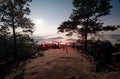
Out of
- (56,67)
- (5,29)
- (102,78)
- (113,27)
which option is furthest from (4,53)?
Result: (102,78)

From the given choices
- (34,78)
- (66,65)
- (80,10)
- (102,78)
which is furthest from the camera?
(80,10)

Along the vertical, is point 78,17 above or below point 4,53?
above

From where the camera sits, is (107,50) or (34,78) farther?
(107,50)

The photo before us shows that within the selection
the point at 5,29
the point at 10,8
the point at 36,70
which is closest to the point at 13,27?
the point at 5,29

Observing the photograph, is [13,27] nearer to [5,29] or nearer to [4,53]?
[5,29]

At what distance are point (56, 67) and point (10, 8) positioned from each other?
1327 cm

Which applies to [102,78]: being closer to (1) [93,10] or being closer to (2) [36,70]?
(2) [36,70]

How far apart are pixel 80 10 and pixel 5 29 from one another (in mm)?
13646

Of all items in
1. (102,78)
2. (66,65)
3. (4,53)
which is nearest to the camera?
Answer: (102,78)

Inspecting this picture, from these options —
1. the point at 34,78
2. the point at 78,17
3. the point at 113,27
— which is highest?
the point at 78,17

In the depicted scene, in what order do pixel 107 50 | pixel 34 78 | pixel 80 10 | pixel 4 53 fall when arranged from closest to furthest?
pixel 34 78 < pixel 107 50 < pixel 80 10 < pixel 4 53

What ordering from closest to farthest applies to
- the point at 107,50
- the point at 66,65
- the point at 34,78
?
the point at 34,78
the point at 66,65
the point at 107,50

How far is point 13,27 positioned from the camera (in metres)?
24.5

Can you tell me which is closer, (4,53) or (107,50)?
(107,50)
